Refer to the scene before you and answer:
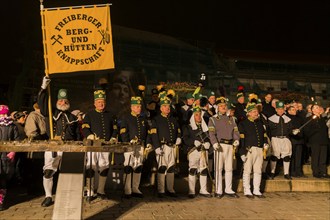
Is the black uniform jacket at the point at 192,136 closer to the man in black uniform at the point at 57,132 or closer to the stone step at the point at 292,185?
the stone step at the point at 292,185

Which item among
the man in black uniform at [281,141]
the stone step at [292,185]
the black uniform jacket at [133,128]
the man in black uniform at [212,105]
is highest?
the man in black uniform at [212,105]

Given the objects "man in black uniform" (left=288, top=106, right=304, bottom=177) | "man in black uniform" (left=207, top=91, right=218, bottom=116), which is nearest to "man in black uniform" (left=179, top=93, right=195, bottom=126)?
"man in black uniform" (left=207, top=91, right=218, bottom=116)

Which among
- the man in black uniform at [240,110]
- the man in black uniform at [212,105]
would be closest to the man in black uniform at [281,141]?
the man in black uniform at [240,110]

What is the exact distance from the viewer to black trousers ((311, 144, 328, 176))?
1056 cm

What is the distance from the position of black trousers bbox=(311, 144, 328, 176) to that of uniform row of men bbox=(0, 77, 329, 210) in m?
0.98

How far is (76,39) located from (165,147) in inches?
130

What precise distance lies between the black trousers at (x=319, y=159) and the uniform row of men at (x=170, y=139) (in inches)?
38.5

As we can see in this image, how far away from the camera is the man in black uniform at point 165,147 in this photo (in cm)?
838

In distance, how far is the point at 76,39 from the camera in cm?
661

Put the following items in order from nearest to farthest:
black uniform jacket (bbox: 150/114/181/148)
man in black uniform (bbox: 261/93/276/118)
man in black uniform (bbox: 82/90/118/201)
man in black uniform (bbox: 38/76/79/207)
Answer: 1. man in black uniform (bbox: 38/76/79/207)
2. man in black uniform (bbox: 82/90/118/201)
3. black uniform jacket (bbox: 150/114/181/148)
4. man in black uniform (bbox: 261/93/276/118)

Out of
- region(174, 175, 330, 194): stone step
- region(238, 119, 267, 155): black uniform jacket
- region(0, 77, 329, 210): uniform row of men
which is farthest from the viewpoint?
region(174, 175, 330, 194): stone step

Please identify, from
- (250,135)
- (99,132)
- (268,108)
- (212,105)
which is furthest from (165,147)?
(268,108)

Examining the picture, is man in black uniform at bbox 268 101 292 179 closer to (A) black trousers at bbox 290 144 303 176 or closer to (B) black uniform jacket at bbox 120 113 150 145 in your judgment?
(A) black trousers at bbox 290 144 303 176

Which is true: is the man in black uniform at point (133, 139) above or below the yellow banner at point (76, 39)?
below
